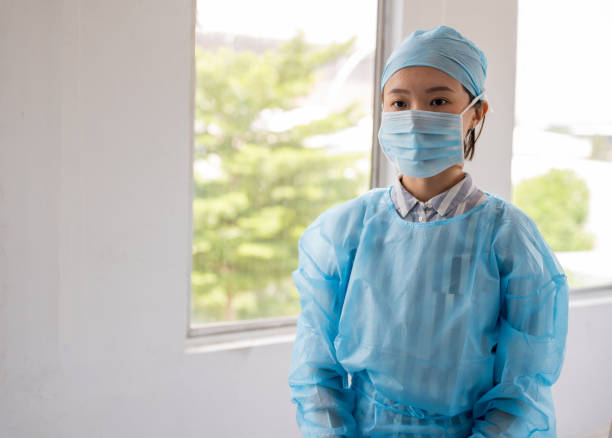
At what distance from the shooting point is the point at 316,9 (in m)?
2.19

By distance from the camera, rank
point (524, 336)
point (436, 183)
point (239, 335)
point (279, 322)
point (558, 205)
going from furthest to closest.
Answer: point (558, 205), point (279, 322), point (239, 335), point (436, 183), point (524, 336)

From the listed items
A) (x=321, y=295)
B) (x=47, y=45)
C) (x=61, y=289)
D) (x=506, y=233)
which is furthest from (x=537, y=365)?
(x=47, y=45)

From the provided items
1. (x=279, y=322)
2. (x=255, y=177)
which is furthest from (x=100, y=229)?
(x=279, y=322)

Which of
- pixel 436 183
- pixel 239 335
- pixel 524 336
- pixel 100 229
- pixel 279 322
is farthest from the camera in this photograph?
Answer: pixel 279 322

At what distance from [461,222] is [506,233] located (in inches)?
3.5

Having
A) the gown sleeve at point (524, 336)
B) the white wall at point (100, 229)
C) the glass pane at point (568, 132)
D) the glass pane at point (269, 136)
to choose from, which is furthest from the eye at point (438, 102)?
the glass pane at point (568, 132)

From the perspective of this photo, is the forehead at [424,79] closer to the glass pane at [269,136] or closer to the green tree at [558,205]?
the glass pane at [269,136]

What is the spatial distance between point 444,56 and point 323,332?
633 millimetres

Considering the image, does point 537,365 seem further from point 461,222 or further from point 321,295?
point 321,295

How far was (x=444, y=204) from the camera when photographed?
1143mm

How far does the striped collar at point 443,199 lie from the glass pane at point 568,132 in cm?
178

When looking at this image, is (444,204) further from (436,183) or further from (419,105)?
(419,105)

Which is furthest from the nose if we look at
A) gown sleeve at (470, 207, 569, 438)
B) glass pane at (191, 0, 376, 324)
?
glass pane at (191, 0, 376, 324)

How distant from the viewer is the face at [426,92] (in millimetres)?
1135
